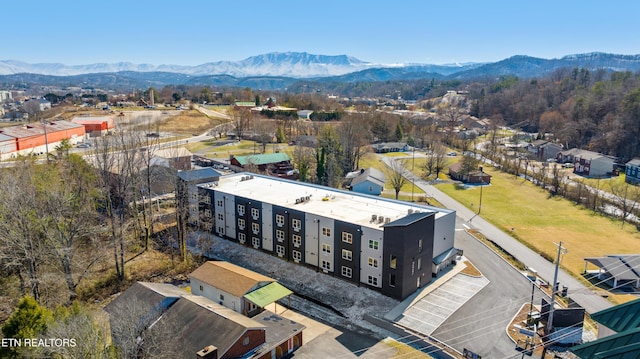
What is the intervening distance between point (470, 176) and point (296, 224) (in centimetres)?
3918

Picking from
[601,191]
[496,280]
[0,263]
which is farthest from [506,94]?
[0,263]

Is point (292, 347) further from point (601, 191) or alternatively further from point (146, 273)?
point (601, 191)

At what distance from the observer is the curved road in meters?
26.7

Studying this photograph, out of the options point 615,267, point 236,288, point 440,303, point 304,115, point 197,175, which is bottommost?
point 440,303

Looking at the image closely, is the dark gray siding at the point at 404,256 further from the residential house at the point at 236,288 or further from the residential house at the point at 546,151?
the residential house at the point at 546,151

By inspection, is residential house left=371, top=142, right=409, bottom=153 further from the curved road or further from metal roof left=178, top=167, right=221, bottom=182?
metal roof left=178, top=167, right=221, bottom=182

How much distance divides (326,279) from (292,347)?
8127 mm

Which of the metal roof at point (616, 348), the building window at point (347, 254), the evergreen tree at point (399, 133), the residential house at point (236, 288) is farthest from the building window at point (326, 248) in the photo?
the evergreen tree at point (399, 133)

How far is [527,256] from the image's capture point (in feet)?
111

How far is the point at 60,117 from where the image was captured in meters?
97.4

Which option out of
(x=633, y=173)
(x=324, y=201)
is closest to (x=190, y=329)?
(x=324, y=201)

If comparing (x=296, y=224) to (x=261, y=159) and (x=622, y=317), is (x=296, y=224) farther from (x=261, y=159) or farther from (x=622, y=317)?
(x=261, y=159)

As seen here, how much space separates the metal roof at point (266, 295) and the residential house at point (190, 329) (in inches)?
35.1

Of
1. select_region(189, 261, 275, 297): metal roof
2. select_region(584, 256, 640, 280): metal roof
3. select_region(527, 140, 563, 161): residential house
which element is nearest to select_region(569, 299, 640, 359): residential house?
select_region(189, 261, 275, 297): metal roof
